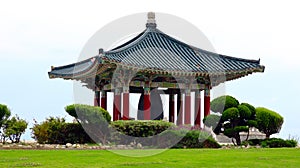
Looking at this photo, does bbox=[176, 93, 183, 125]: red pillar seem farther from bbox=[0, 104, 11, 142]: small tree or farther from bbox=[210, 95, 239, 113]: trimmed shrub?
bbox=[0, 104, 11, 142]: small tree

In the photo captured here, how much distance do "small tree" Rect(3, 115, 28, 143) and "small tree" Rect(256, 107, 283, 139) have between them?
11560 millimetres

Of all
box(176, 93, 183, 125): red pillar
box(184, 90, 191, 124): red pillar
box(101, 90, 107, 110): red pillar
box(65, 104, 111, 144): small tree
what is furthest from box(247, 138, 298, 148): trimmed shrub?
box(101, 90, 107, 110): red pillar

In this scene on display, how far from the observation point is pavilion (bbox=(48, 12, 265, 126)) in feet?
77.8

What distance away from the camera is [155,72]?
2370 centimetres

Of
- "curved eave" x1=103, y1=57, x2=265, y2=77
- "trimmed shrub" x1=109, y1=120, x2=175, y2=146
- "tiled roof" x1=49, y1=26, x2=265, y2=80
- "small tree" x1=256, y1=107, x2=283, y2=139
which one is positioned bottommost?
"trimmed shrub" x1=109, y1=120, x2=175, y2=146

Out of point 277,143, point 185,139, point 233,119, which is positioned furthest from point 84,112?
point 277,143

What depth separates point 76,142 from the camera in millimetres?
20750

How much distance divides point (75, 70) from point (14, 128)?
722 cm

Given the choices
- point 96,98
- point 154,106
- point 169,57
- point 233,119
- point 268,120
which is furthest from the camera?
point 96,98

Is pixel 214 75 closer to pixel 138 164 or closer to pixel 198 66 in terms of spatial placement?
pixel 198 66

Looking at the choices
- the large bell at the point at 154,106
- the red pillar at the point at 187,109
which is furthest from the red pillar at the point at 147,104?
the red pillar at the point at 187,109

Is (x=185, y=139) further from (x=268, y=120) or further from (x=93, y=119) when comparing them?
(x=268, y=120)

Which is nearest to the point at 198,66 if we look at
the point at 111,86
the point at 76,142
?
the point at 111,86

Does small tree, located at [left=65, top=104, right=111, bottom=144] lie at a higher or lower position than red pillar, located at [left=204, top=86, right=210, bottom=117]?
lower
